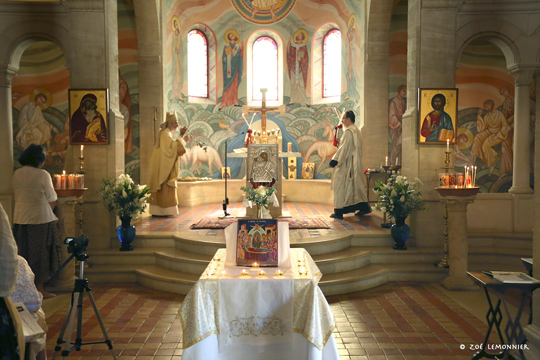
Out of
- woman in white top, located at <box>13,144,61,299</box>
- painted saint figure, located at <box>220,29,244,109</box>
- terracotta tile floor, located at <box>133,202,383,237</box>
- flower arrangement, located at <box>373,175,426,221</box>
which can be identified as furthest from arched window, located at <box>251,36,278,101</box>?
woman in white top, located at <box>13,144,61,299</box>

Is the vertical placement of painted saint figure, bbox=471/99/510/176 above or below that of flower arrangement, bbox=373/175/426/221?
above

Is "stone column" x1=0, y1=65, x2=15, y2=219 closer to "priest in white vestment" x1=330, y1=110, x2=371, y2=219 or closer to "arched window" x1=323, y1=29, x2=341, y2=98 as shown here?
"priest in white vestment" x1=330, y1=110, x2=371, y2=219

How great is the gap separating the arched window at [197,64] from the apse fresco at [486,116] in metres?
8.04

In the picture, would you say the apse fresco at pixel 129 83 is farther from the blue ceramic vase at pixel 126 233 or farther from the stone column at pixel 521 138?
the stone column at pixel 521 138

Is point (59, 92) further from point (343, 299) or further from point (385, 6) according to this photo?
point (343, 299)

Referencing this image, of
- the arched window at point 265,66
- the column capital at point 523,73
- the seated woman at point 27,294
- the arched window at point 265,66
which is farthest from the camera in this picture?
the arched window at point 265,66

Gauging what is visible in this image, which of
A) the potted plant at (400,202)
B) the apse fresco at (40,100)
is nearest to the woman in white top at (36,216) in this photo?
the potted plant at (400,202)

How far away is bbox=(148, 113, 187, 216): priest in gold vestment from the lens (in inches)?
414

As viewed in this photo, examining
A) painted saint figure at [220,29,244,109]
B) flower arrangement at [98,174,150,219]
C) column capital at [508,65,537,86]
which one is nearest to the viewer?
flower arrangement at [98,174,150,219]

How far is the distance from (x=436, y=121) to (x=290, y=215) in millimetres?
3861

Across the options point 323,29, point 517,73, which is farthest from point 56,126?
point 517,73

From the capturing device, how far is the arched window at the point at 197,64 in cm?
1577

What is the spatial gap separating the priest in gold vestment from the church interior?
68 centimetres

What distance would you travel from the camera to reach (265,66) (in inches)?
648
